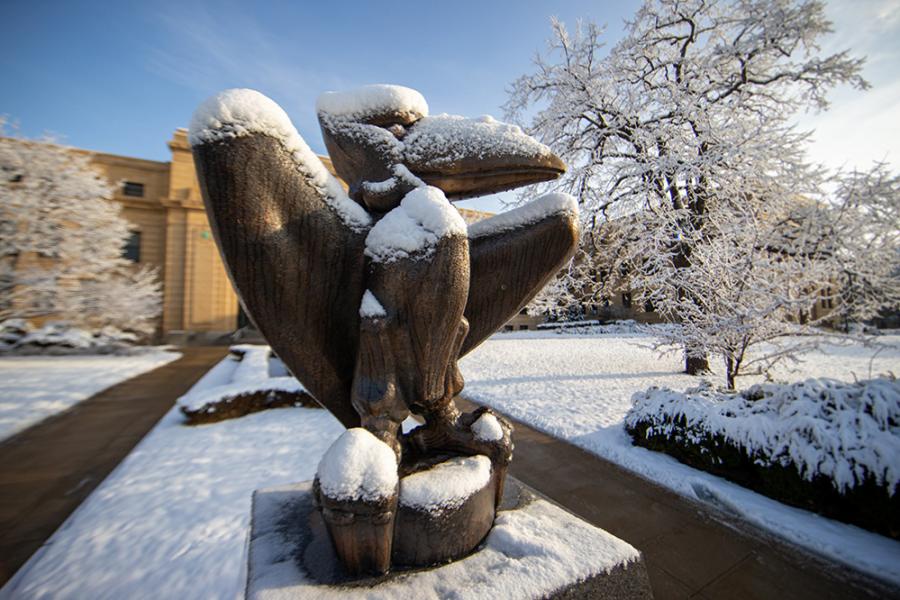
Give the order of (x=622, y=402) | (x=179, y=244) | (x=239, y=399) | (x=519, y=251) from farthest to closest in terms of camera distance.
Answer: (x=179, y=244) → (x=622, y=402) → (x=239, y=399) → (x=519, y=251)

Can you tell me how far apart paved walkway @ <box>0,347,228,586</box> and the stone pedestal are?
255cm

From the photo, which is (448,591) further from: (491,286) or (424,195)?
(424,195)

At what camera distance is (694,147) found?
752 cm

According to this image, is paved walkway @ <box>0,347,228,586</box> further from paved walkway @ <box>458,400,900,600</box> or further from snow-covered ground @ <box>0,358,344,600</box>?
paved walkway @ <box>458,400,900,600</box>

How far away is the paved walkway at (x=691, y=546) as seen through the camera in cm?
219

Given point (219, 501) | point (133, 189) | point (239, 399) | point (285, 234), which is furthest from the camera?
point (133, 189)

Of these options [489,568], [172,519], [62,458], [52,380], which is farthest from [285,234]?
[52,380]

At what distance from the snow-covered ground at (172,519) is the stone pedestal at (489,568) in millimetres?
1334

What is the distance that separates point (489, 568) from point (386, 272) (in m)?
1.22

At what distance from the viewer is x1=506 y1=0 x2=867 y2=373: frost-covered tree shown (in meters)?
6.53

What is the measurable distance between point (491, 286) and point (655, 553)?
7.48ft

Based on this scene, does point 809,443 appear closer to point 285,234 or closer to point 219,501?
point 285,234

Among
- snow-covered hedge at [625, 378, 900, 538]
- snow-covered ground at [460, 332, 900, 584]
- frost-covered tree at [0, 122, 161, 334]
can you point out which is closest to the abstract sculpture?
snow-covered ground at [460, 332, 900, 584]

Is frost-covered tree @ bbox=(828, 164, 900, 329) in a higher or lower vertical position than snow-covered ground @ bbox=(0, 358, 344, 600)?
higher
